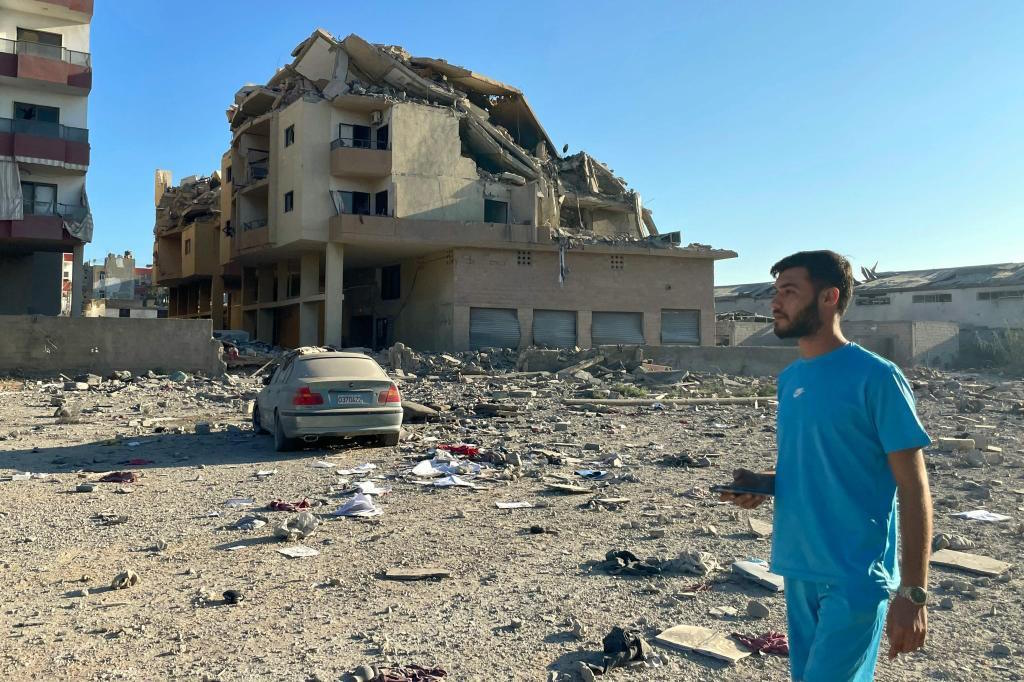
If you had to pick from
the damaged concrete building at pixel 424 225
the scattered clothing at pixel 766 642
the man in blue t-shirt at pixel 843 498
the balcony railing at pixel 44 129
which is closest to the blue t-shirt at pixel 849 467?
the man in blue t-shirt at pixel 843 498

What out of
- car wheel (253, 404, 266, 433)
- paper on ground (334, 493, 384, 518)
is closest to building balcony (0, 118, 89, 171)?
car wheel (253, 404, 266, 433)

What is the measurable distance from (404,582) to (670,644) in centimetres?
191

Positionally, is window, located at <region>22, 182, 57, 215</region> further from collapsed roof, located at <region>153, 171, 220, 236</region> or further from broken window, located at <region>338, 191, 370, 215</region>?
collapsed roof, located at <region>153, 171, 220, 236</region>

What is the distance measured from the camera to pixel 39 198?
31500 mm

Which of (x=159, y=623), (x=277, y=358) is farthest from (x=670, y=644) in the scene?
(x=277, y=358)

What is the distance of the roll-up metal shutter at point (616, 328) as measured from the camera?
38.6m

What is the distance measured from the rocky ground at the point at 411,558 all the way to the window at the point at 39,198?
21969 millimetres

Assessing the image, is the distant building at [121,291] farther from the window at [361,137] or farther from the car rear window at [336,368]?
the car rear window at [336,368]

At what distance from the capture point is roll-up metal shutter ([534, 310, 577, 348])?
122 ft

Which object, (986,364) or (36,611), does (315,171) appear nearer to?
(36,611)

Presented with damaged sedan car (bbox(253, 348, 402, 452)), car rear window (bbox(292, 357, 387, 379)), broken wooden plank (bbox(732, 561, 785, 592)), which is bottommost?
broken wooden plank (bbox(732, 561, 785, 592))

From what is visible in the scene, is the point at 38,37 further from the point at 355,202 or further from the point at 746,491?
the point at 746,491

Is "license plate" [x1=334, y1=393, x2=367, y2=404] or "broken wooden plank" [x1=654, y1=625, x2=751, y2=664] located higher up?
"license plate" [x1=334, y1=393, x2=367, y2=404]

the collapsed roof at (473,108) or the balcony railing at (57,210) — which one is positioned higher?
the collapsed roof at (473,108)
